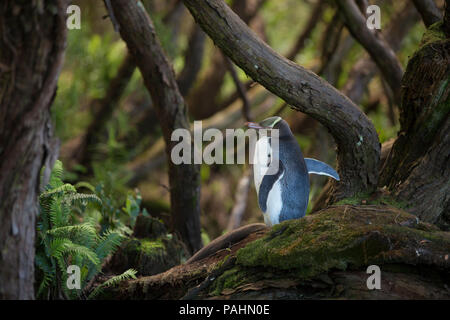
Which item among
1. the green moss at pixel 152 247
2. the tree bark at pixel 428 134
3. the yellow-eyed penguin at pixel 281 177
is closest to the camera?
the yellow-eyed penguin at pixel 281 177

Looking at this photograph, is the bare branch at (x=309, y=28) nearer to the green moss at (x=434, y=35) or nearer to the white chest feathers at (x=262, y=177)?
the green moss at (x=434, y=35)

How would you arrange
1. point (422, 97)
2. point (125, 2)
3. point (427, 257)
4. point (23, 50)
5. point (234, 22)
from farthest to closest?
point (125, 2) → point (422, 97) → point (234, 22) → point (427, 257) → point (23, 50)

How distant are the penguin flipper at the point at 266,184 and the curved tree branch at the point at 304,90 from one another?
1.46ft

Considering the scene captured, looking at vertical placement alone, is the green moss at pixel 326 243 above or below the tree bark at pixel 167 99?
below

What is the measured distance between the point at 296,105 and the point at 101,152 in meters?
4.76

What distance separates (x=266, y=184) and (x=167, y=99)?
145 cm

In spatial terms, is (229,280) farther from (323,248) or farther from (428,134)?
(428,134)

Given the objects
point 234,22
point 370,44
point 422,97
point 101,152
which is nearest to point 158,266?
point 234,22

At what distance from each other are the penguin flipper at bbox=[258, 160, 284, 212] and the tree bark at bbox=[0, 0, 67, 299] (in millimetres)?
1556

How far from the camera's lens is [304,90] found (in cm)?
333

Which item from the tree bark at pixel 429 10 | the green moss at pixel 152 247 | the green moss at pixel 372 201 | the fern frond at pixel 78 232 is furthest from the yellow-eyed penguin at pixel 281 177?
the tree bark at pixel 429 10

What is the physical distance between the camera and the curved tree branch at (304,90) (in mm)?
3145

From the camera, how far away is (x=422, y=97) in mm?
3744
